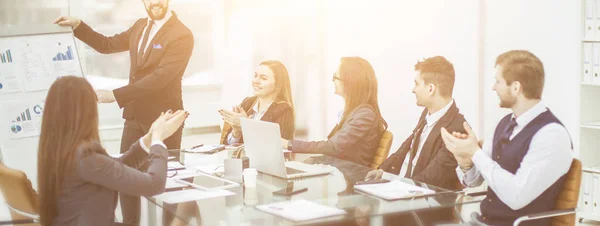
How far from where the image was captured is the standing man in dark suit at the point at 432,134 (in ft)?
11.7

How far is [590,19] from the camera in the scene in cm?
486

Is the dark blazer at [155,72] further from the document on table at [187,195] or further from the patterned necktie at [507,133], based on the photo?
the patterned necktie at [507,133]

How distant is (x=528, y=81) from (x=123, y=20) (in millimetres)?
3848

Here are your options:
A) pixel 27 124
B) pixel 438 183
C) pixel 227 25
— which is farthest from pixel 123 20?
pixel 438 183

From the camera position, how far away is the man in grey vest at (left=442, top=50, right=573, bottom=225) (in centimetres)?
285

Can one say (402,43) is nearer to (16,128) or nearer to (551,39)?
(551,39)

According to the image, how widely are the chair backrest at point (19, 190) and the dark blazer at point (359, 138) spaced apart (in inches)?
66.8

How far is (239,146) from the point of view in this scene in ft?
15.3

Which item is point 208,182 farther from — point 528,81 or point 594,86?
point 594,86

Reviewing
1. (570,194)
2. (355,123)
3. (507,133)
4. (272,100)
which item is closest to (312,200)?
(507,133)

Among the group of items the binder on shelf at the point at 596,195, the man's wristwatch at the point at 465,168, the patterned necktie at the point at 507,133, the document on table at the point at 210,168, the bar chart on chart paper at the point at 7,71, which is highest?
the bar chart on chart paper at the point at 7,71

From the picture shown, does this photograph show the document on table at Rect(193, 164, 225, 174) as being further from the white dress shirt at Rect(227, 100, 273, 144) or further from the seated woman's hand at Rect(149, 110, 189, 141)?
the white dress shirt at Rect(227, 100, 273, 144)

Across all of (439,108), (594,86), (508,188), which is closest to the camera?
(508,188)

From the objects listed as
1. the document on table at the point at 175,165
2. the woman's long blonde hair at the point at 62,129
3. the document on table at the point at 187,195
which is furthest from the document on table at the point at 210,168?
the woman's long blonde hair at the point at 62,129
